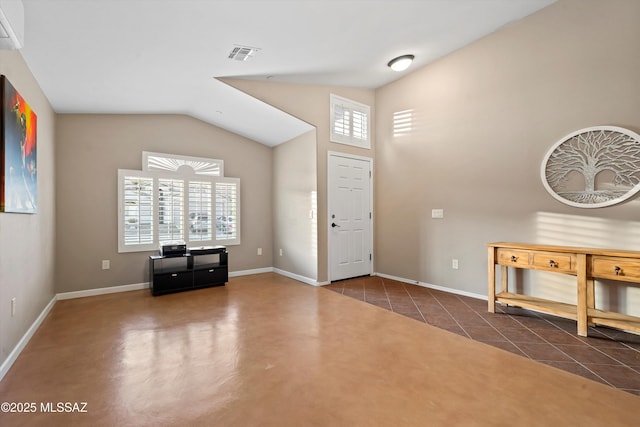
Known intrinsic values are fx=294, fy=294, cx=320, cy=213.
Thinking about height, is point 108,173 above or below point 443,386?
above

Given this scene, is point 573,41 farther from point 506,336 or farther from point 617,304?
point 506,336

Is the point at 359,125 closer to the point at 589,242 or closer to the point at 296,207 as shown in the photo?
the point at 296,207

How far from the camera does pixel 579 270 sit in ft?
8.80

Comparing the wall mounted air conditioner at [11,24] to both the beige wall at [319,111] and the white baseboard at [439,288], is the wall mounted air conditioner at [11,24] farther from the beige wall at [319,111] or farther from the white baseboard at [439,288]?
the white baseboard at [439,288]

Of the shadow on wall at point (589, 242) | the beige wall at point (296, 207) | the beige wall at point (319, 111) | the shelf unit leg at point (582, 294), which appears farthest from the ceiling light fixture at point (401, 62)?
the shelf unit leg at point (582, 294)

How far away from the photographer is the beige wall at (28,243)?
2141 mm

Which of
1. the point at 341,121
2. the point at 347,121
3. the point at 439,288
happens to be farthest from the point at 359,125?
the point at 439,288

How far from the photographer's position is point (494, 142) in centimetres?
373

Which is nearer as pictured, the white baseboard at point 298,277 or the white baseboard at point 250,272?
the white baseboard at point 298,277

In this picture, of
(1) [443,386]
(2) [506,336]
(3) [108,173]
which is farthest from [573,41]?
(3) [108,173]

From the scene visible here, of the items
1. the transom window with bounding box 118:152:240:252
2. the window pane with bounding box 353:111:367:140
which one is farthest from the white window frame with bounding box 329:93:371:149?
the transom window with bounding box 118:152:240:252

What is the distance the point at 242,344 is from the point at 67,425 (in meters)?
1.18

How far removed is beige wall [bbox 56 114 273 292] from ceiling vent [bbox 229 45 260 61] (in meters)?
2.12

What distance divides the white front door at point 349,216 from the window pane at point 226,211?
1783mm
